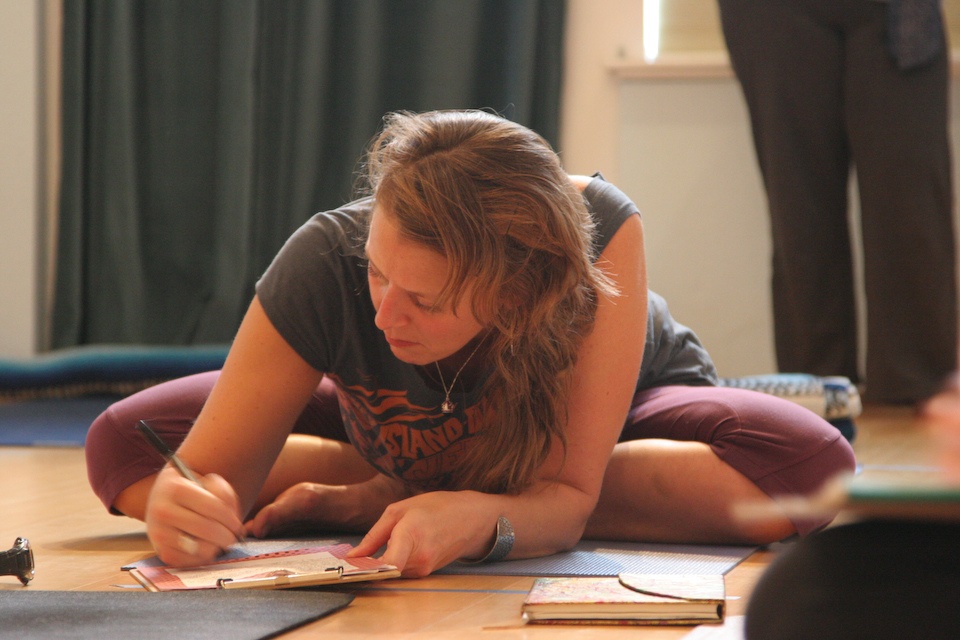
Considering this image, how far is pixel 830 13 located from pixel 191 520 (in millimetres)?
2092

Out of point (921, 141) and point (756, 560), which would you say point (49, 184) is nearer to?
point (921, 141)

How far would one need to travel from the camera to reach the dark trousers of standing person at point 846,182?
263 centimetres

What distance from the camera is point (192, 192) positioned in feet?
11.9

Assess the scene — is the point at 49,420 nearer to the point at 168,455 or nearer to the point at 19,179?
the point at 19,179

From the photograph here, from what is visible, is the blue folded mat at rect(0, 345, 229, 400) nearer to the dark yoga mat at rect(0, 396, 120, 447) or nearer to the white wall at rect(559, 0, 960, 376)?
the dark yoga mat at rect(0, 396, 120, 447)

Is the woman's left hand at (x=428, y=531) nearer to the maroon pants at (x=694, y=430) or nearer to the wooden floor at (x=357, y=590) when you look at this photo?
the wooden floor at (x=357, y=590)

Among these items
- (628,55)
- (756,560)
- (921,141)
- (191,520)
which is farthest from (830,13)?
(191,520)

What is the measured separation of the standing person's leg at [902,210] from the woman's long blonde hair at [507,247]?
166 cm

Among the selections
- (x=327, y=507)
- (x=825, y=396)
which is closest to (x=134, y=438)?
(x=327, y=507)

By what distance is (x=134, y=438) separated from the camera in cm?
149

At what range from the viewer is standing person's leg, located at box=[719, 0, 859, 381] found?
8.88 feet

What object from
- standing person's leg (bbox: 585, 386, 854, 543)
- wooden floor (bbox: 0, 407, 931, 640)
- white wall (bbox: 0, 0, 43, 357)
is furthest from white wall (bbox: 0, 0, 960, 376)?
standing person's leg (bbox: 585, 386, 854, 543)

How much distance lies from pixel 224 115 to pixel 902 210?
1984 mm

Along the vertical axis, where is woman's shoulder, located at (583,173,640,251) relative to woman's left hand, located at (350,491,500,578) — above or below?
above
